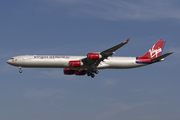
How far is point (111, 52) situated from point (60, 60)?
A: 11022 mm

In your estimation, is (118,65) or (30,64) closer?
(30,64)

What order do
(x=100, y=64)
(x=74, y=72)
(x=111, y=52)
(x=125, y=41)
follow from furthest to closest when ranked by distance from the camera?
(x=74, y=72), (x=100, y=64), (x=111, y=52), (x=125, y=41)

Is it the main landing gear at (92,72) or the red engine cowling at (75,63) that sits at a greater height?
the red engine cowling at (75,63)

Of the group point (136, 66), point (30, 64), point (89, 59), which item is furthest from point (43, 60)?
point (136, 66)

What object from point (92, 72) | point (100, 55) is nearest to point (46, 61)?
point (92, 72)

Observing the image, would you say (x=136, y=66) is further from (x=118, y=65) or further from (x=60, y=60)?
(x=60, y=60)

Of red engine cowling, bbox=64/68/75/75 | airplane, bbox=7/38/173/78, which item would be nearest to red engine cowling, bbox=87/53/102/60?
airplane, bbox=7/38/173/78

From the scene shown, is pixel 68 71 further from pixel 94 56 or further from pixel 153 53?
pixel 153 53

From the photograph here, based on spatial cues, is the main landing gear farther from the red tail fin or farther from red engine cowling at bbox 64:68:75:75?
the red tail fin

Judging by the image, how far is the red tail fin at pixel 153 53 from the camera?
2788 inches

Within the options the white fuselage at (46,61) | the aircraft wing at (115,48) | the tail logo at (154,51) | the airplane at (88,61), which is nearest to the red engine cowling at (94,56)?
the airplane at (88,61)

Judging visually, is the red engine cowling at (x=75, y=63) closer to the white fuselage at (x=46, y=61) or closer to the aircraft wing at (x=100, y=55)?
the aircraft wing at (x=100, y=55)

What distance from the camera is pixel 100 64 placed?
221 feet

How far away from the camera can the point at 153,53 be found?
242ft
